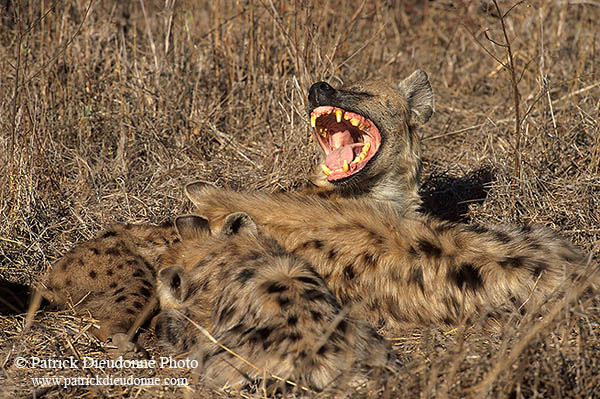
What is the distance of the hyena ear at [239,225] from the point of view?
10.9 ft

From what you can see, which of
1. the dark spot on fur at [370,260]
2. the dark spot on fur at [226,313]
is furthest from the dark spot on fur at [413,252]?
the dark spot on fur at [226,313]

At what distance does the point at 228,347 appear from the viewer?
9.14 feet

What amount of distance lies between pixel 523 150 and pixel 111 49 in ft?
10.1

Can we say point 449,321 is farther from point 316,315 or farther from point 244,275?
point 244,275

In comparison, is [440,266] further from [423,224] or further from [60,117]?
[60,117]

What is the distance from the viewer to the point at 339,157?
412cm

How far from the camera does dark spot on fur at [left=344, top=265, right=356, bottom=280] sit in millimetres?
3283

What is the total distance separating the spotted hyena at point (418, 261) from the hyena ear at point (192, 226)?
64mm

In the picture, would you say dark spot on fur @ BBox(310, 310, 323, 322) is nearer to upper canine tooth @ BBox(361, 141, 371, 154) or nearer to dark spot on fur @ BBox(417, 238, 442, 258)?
dark spot on fur @ BBox(417, 238, 442, 258)

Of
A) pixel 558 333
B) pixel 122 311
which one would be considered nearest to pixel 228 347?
pixel 122 311

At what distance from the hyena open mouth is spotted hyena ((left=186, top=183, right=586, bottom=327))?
0.59 m

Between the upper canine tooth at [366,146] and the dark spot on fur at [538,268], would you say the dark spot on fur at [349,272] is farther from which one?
the upper canine tooth at [366,146]

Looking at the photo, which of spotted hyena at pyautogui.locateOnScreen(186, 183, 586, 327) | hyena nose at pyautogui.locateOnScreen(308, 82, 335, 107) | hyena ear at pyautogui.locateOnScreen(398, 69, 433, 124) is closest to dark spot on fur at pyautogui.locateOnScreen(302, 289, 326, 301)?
spotted hyena at pyautogui.locateOnScreen(186, 183, 586, 327)

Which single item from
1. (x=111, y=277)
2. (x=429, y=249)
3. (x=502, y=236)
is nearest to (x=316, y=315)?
(x=429, y=249)
